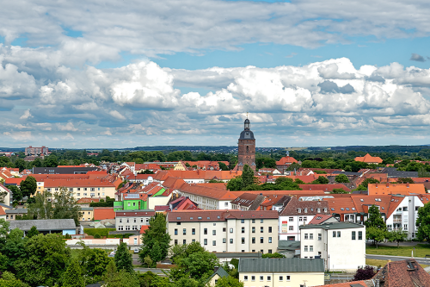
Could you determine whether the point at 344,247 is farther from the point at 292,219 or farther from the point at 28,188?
the point at 28,188

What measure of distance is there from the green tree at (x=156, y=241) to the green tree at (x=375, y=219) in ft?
98.5

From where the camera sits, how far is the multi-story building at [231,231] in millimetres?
65375

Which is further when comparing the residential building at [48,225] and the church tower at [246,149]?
the church tower at [246,149]

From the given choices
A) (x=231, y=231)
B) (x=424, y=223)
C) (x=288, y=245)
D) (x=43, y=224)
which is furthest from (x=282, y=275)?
(x=43, y=224)

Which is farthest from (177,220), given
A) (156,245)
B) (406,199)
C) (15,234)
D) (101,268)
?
(406,199)

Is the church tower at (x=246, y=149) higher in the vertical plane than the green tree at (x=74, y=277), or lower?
higher

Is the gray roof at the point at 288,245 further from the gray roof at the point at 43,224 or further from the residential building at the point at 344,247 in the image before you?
the gray roof at the point at 43,224

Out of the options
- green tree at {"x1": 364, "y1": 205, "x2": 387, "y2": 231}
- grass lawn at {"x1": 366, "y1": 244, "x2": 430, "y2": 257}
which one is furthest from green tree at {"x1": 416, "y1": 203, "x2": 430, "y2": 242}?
green tree at {"x1": 364, "y1": 205, "x2": 387, "y2": 231}

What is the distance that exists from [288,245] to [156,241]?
18121 mm

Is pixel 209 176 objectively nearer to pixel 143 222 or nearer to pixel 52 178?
pixel 52 178

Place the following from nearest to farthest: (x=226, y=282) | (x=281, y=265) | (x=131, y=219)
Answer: (x=226, y=282)
(x=281, y=265)
(x=131, y=219)

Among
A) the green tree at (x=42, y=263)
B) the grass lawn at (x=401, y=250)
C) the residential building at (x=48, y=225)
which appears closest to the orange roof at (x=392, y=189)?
the grass lawn at (x=401, y=250)

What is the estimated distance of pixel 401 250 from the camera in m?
65.9

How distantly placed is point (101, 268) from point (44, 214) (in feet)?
121
